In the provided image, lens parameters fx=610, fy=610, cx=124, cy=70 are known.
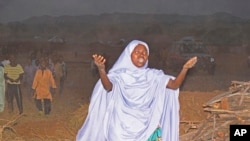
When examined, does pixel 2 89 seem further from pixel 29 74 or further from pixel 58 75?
pixel 58 75

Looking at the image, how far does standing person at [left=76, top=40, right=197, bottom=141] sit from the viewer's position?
4977 millimetres

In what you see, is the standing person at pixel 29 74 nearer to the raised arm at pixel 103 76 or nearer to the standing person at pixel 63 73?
the standing person at pixel 63 73

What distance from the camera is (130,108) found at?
4977 mm

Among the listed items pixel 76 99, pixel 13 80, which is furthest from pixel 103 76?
pixel 13 80

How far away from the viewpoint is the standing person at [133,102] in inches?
196

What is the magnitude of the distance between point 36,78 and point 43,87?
105mm

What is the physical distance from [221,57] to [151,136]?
1150 millimetres

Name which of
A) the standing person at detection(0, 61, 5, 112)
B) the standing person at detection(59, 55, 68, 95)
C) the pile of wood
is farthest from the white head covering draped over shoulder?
the standing person at detection(0, 61, 5, 112)

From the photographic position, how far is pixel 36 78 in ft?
18.5

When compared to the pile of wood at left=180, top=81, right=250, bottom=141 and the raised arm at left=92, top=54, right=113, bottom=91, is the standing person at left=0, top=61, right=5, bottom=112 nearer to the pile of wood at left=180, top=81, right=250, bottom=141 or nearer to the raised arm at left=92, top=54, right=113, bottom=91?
the raised arm at left=92, top=54, right=113, bottom=91

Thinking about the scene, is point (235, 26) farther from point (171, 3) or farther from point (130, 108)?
point (130, 108)

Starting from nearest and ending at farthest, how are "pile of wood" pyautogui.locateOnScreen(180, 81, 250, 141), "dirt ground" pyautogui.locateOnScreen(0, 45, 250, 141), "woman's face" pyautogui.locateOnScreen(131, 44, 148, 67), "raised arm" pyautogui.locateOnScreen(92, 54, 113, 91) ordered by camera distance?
"raised arm" pyautogui.locateOnScreen(92, 54, 113, 91), "woman's face" pyautogui.locateOnScreen(131, 44, 148, 67), "pile of wood" pyautogui.locateOnScreen(180, 81, 250, 141), "dirt ground" pyautogui.locateOnScreen(0, 45, 250, 141)

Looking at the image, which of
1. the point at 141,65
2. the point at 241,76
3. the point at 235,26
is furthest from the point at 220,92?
the point at 141,65

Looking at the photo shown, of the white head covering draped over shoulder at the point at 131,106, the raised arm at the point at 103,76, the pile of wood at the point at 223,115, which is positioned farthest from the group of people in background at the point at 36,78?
the pile of wood at the point at 223,115
